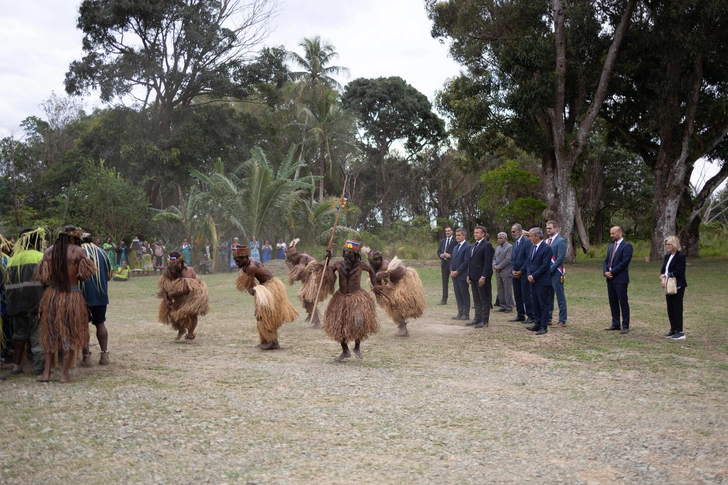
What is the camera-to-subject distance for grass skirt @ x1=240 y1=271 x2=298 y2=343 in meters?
8.73

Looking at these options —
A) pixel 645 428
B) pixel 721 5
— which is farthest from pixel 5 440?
pixel 721 5

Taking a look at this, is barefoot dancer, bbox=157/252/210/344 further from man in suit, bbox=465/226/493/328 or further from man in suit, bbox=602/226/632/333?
man in suit, bbox=602/226/632/333

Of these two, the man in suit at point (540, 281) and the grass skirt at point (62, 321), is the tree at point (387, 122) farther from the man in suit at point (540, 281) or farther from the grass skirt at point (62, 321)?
the grass skirt at point (62, 321)

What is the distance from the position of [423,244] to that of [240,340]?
78.6ft

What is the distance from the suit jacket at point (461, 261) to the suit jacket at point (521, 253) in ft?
2.77

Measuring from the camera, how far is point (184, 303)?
9406mm

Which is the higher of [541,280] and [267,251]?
[267,251]

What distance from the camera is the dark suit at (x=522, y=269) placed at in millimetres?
11602

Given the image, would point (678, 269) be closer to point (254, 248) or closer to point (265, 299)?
point (265, 299)

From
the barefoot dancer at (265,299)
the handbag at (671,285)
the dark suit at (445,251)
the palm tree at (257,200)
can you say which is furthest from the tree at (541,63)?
the barefoot dancer at (265,299)

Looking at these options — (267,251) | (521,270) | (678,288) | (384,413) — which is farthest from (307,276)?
(267,251)

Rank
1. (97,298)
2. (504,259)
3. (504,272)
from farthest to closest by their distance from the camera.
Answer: (504,272)
(504,259)
(97,298)

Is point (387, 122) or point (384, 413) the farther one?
point (387, 122)

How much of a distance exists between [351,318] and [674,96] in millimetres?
21597
